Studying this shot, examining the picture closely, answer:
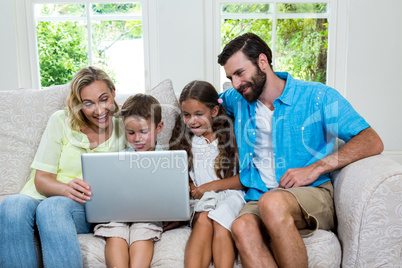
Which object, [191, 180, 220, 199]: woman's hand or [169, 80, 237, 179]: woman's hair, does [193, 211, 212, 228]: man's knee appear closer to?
[191, 180, 220, 199]: woman's hand

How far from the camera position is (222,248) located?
1.38 metres

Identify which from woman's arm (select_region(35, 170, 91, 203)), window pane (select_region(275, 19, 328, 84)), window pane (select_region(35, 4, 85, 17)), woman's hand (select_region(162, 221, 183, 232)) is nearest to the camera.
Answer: woman's arm (select_region(35, 170, 91, 203))

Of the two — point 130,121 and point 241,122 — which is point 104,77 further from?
point 241,122

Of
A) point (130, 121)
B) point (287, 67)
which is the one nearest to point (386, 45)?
point (287, 67)

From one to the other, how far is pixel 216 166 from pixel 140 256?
542 mm

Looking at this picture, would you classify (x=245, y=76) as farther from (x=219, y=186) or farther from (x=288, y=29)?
(x=288, y=29)

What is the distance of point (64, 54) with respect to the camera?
2.90 m

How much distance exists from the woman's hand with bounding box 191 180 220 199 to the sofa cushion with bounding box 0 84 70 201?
79cm

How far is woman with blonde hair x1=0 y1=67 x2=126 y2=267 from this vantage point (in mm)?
1319

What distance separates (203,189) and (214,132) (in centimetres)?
28

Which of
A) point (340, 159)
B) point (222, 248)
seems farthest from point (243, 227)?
point (340, 159)

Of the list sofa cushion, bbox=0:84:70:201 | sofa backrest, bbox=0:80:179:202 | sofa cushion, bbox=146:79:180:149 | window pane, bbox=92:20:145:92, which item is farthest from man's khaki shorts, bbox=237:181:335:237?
window pane, bbox=92:20:145:92

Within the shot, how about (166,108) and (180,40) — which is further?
(180,40)

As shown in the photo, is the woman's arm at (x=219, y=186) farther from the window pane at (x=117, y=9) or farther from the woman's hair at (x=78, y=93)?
the window pane at (x=117, y=9)
